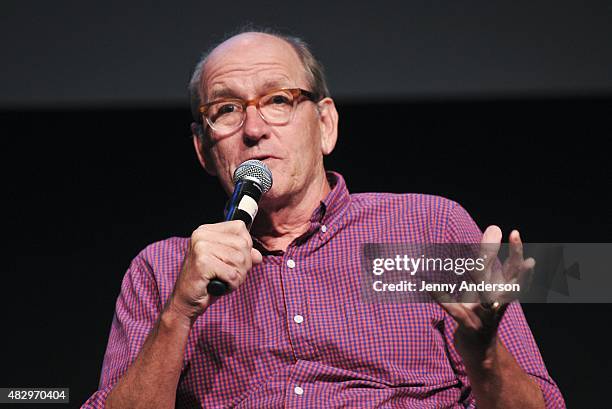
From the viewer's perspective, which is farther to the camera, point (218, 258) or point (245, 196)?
point (245, 196)

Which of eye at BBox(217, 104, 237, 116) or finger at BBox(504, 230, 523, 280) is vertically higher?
eye at BBox(217, 104, 237, 116)

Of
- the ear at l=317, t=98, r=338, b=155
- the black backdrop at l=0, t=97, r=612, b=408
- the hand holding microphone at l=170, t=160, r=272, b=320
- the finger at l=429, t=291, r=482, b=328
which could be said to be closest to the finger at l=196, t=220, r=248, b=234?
the hand holding microphone at l=170, t=160, r=272, b=320

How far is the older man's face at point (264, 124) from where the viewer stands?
71.1 inches

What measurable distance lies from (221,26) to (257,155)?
715 millimetres

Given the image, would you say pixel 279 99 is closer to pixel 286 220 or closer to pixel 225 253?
pixel 286 220

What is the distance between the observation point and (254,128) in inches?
70.6

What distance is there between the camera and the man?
1505 mm

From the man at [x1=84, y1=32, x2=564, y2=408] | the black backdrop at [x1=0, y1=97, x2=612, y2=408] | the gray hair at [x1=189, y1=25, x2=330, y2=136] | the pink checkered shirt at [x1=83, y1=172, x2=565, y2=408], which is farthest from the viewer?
the black backdrop at [x1=0, y1=97, x2=612, y2=408]

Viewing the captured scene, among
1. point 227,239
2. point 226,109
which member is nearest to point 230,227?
point 227,239

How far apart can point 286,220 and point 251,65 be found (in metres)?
0.42

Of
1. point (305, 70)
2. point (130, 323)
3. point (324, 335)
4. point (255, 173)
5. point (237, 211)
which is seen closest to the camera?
point (237, 211)

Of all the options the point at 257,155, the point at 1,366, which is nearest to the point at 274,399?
the point at 257,155

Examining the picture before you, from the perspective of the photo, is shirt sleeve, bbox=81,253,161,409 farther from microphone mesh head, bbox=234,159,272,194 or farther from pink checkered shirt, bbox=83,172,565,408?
microphone mesh head, bbox=234,159,272,194

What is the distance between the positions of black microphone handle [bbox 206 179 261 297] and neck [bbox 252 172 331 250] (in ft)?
1.37
